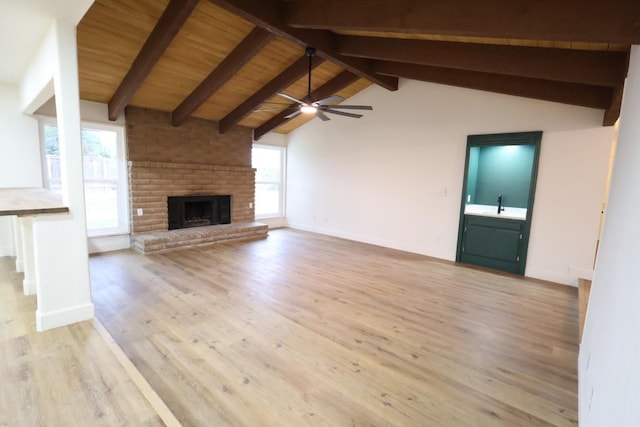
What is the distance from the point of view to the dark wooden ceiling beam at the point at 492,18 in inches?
68.5

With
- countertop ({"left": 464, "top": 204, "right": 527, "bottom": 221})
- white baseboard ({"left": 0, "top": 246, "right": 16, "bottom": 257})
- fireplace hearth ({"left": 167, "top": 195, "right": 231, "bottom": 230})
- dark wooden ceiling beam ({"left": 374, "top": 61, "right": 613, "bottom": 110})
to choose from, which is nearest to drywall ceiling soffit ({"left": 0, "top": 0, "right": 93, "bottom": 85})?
white baseboard ({"left": 0, "top": 246, "right": 16, "bottom": 257})

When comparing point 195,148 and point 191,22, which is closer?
point 191,22

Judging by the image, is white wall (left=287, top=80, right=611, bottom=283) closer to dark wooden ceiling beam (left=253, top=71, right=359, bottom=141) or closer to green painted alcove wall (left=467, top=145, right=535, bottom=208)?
green painted alcove wall (left=467, top=145, right=535, bottom=208)

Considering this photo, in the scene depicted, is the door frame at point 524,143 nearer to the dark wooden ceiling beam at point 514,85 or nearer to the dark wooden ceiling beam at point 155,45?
the dark wooden ceiling beam at point 514,85

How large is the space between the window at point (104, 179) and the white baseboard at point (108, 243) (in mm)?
84

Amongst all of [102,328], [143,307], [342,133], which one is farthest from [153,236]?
[342,133]

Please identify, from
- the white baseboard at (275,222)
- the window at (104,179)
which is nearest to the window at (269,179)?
the white baseboard at (275,222)

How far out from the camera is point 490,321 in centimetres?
291

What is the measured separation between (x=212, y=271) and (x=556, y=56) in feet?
14.8

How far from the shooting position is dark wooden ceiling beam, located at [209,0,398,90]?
287cm

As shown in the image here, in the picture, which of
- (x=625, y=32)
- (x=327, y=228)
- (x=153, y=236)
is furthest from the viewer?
(x=327, y=228)

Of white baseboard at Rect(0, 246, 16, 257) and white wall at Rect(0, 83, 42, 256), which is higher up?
white wall at Rect(0, 83, 42, 256)

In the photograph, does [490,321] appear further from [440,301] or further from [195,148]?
[195,148]

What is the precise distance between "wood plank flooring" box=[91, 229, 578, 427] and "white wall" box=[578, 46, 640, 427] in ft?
1.82
